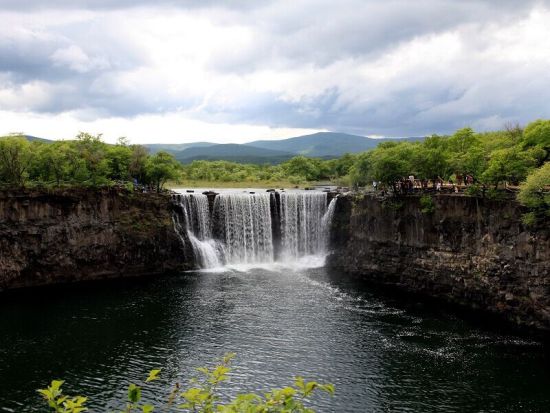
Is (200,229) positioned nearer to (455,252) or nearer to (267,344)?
(267,344)

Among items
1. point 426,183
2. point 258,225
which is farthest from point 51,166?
point 426,183

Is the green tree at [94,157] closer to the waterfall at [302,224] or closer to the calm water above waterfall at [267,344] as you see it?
the calm water above waterfall at [267,344]

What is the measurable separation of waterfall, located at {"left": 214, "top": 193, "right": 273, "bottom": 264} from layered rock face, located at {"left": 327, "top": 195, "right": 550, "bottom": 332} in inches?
398

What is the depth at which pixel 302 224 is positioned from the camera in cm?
7188

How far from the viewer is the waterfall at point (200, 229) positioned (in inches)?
2655

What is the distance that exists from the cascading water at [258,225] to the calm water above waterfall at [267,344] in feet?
24.5

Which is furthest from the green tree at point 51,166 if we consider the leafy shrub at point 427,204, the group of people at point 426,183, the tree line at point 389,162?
the leafy shrub at point 427,204

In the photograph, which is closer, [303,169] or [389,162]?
[389,162]

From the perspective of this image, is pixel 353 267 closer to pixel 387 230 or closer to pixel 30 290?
pixel 387 230

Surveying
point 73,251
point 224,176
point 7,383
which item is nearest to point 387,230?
point 73,251

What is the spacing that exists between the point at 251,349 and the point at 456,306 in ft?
74.1

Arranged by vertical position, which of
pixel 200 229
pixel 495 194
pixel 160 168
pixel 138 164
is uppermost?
pixel 138 164

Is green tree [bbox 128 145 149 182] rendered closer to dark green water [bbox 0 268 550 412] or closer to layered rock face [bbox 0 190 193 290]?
layered rock face [bbox 0 190 193 290]

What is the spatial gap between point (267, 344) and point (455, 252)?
22.8 m
